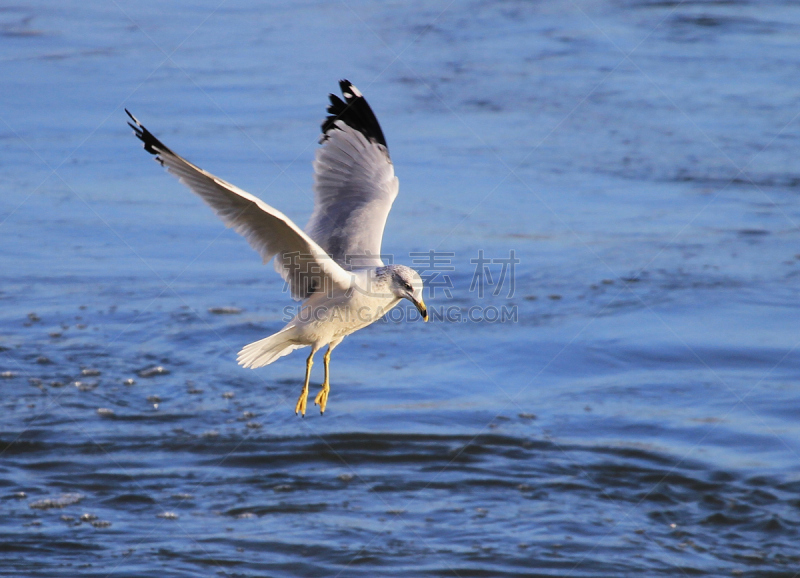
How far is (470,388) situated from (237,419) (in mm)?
2069

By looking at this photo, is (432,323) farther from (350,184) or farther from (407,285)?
(407,285)

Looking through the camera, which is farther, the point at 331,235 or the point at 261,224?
the point at 331,235

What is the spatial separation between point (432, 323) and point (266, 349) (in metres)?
3.60

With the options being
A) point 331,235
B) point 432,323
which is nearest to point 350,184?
point 331,235

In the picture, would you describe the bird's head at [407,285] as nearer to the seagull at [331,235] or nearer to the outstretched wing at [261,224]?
the seagull at [331,235]

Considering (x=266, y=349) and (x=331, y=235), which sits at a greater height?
(x=331, y=235)

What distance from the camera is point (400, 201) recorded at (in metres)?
12.2

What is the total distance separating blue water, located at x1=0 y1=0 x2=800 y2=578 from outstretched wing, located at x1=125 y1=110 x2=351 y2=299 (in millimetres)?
2009

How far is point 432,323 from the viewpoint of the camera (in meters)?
10.6

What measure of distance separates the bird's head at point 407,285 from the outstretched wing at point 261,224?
0.30 m

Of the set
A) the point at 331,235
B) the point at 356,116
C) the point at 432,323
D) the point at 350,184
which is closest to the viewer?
the point at 331,235

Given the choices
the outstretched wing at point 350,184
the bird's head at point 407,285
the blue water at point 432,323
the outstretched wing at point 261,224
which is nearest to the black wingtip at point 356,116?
the outstretched wing at point 350,184

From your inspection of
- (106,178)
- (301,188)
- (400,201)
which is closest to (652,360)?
(400,201)

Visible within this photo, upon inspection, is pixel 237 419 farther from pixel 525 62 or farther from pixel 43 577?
pixel 525 62
